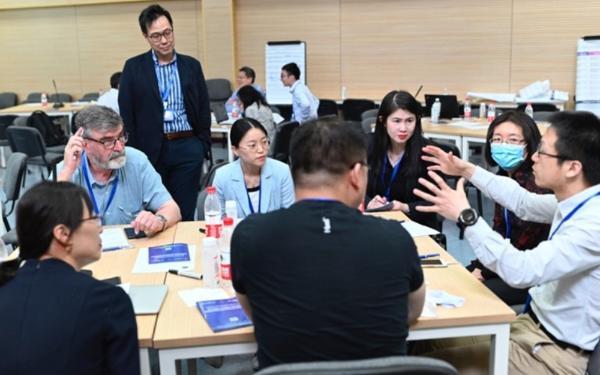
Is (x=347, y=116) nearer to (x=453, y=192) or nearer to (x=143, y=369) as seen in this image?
(x=453, y=192)

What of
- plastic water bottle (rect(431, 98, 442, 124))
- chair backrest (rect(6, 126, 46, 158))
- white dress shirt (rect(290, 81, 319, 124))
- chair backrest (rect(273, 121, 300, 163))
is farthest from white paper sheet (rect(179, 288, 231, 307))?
white dress shirt (rect(290, 81, 319, 124))

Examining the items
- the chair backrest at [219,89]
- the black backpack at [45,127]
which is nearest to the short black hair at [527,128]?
the black backpack at [45,127]

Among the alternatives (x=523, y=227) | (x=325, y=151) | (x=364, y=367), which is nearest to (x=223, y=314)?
(x=325, y=151)

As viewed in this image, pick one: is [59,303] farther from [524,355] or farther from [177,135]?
[177,135]

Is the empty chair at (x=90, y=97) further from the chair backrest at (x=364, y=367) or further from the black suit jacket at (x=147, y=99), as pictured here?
the chair backrest at (x=364, y=367)

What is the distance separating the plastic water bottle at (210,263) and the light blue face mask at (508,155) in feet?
5.25

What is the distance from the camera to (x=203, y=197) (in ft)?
10.9

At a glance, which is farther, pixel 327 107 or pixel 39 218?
pixel 327 107

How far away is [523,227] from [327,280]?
Result: 5.51 feet

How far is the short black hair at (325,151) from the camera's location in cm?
158

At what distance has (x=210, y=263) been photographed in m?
2.19

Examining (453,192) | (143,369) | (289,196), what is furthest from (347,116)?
(143,369)

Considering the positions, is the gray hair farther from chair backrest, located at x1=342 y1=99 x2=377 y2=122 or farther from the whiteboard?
the whiteboard

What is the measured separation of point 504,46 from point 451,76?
907 millimetres
